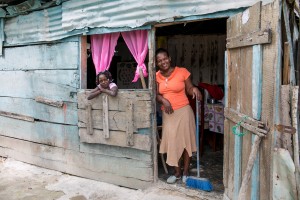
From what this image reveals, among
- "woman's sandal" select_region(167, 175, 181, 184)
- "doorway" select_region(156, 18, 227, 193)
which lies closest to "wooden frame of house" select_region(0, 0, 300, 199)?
"woman's sandal" select_region(167, 175, 181, 184)

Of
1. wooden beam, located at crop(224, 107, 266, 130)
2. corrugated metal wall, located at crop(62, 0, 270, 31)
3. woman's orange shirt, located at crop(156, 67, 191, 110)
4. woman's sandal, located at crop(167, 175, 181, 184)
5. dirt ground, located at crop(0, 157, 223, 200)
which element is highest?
corrugated metal wall, located at crop(62, 0, 270, 31)

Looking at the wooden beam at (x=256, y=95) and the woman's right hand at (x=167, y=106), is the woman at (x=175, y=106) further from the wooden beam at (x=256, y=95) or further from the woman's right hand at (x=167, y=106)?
the wooden beam at (x=256, y=95)

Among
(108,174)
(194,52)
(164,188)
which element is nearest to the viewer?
(164,188)

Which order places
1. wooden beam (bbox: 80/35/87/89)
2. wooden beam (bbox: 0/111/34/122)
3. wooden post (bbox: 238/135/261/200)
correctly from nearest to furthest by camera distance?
wooden post (bbox: 238/135/261/200)
wooden beam (bbox: 80/35/87/89)
wooden beam (bbox: 0/111/34/122)

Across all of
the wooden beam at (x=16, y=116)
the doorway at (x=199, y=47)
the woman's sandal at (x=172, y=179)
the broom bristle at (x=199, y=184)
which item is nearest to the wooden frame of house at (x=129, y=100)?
the wooden beam at (x=16, y=116)

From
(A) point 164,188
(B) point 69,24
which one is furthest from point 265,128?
(B) point 69,24

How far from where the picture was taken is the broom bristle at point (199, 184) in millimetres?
4480

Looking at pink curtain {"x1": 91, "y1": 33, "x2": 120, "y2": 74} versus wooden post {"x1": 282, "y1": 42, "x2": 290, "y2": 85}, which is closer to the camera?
wooden post {"x1": 282, "y1": 42, "x2": 290, "y2": 85}

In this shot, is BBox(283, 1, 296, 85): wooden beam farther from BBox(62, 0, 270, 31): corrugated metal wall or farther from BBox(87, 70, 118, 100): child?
BBox(87, 70, 118, 100): child

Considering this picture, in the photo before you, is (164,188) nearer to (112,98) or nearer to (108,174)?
(108,174)

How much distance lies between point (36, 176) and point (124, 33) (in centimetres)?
299

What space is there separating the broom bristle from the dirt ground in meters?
0.08

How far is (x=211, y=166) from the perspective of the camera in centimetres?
565

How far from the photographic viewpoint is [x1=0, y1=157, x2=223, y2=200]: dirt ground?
14.8 feet
